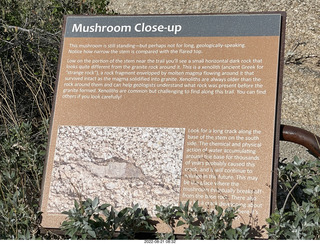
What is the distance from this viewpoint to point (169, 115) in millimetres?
3283

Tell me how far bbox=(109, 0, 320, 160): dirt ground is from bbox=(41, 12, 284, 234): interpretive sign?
2.34 metres

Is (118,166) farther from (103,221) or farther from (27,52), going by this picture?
(27,52)

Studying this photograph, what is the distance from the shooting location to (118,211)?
317 cm

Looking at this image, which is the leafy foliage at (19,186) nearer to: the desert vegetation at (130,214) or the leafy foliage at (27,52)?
the desert vegetation at (130,214)

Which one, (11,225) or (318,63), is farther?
(318,63)

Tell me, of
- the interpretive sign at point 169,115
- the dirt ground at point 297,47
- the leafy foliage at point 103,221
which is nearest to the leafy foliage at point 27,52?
the dirt ground at point 297,47

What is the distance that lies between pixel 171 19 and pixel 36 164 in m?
1.44

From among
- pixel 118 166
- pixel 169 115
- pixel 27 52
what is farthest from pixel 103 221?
pixel 27 52

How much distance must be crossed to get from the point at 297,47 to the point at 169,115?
3.09 metres

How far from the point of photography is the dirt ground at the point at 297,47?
5.58 m

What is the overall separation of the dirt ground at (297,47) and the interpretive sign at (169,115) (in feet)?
7.68
